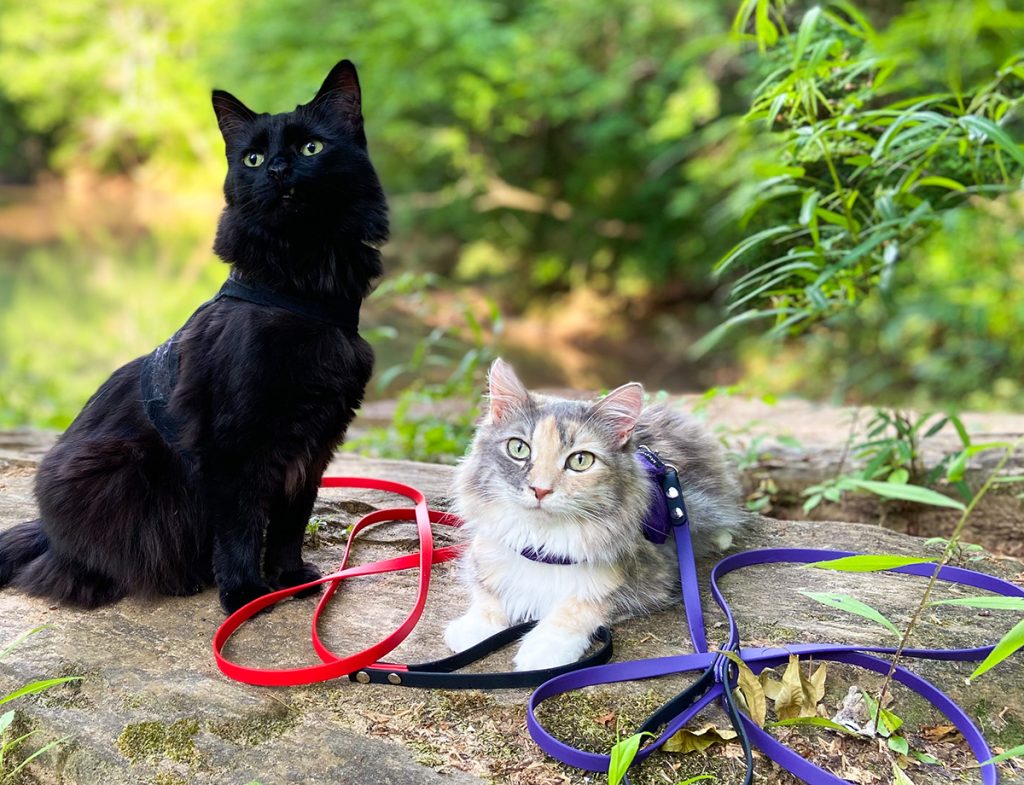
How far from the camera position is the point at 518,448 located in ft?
6.61

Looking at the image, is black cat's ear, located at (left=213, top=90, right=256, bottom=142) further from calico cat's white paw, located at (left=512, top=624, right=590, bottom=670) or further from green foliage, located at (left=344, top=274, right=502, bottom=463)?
green foliage, located at (left=344, top=274, right=502, bottom=463)

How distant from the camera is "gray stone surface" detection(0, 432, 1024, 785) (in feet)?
5.42

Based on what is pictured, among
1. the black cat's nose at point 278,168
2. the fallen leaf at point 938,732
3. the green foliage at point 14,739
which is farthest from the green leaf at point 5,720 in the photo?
the fallen leaf at point 938,732

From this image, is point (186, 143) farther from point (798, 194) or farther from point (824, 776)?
point (824, 776)

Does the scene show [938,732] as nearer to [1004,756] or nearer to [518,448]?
[1004,756]

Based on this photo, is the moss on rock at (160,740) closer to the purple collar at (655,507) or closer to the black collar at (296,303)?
the black collar at (296,303)

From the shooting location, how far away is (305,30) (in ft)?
38.9


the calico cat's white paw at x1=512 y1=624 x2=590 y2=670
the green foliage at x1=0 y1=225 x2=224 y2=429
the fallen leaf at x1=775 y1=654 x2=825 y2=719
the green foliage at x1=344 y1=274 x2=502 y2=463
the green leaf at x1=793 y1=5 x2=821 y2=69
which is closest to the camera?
the fallen leaf at x1=775 y1=654 x2=825 y2=719

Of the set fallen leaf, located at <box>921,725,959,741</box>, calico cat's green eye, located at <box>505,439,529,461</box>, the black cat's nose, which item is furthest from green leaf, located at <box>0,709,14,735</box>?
fallen leaf, located at <box>921,725,959,741</box>

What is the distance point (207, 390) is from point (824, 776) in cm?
159

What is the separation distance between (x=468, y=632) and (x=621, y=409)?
647mm

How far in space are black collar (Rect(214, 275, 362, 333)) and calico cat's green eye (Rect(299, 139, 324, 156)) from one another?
1.22ft

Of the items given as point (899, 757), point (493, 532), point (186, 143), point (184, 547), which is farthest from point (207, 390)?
point (186, 143)

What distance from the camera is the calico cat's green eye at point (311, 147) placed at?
217cm
